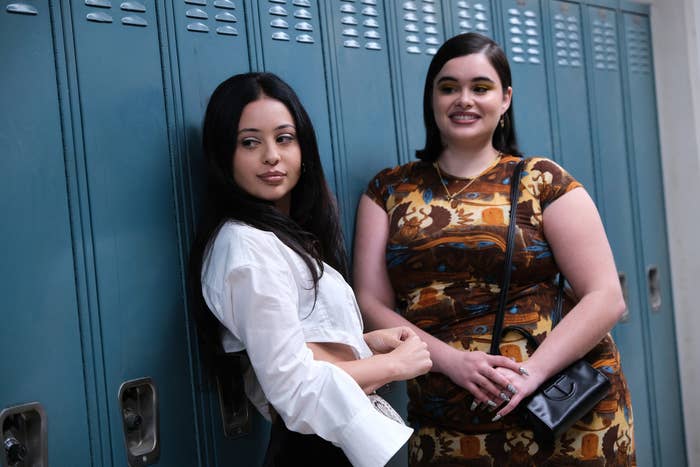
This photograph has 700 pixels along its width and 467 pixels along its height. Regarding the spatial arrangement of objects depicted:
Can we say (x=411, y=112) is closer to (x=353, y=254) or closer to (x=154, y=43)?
(x=353, y=254)

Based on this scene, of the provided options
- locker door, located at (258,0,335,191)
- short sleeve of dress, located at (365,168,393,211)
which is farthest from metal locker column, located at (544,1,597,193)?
locker door, located at (258,0,335,191)

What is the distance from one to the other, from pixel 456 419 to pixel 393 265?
0.49 m

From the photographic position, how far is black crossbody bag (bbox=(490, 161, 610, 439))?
2.16m

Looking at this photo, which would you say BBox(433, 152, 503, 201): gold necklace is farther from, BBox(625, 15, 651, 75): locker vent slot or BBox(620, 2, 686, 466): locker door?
BBox(625, 15, 651, 75): locker vent slot

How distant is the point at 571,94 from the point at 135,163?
2.05 m

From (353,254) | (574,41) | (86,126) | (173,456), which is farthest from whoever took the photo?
(574,41)

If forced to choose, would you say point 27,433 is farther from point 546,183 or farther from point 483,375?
point 546,183

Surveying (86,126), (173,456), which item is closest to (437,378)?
(173,456)

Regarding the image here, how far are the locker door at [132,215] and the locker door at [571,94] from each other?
A: 1.83m

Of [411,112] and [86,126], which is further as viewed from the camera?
[411,112]

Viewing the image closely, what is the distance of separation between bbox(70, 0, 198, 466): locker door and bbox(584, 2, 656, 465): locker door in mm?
2103

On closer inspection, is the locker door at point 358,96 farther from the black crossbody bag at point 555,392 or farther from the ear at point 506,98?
the black crossbody bag at point 555,392

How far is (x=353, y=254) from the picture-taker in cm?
255

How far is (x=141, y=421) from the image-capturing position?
6.85ft
